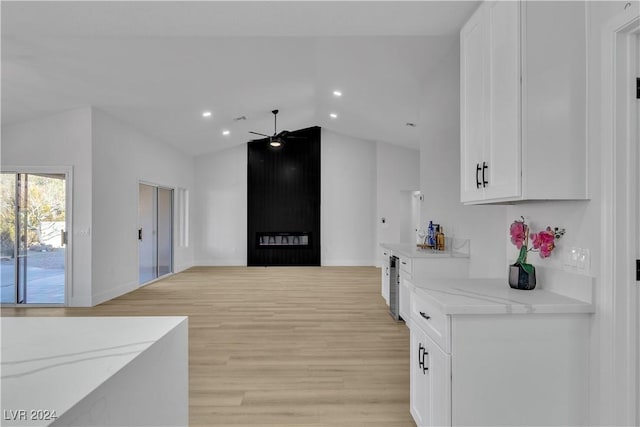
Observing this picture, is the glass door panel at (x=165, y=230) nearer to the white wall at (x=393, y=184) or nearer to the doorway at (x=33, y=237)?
the doorway at (x=33, y=237)

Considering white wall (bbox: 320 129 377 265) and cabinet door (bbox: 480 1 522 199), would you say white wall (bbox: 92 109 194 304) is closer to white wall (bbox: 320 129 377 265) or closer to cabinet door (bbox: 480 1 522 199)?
white wall (bbox: 320 129 377 265)

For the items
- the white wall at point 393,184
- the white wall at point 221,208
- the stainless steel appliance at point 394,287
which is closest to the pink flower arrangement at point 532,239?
the stainless steel appliance at point 394,287

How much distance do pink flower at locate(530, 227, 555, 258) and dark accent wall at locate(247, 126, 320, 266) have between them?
7.64 metres

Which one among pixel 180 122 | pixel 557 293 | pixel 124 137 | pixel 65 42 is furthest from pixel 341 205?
pixel 557 293

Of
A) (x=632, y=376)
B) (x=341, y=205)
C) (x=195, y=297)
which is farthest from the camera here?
(x=341, y=205)

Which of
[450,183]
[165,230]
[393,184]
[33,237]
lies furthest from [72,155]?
[393,184]

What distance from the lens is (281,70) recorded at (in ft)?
17.7

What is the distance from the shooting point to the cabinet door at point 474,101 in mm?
2139

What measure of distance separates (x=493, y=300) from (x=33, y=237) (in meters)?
5.83

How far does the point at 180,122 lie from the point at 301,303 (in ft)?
12.7

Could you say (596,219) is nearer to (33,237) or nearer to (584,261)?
(584,261)

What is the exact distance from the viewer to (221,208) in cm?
966

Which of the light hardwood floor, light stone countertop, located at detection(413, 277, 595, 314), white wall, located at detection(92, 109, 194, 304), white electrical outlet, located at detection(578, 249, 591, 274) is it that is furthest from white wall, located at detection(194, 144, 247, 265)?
white electrical outlet, located at detection(578, 249, 591, 274)

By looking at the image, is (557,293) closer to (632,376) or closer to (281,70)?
(632,376)
